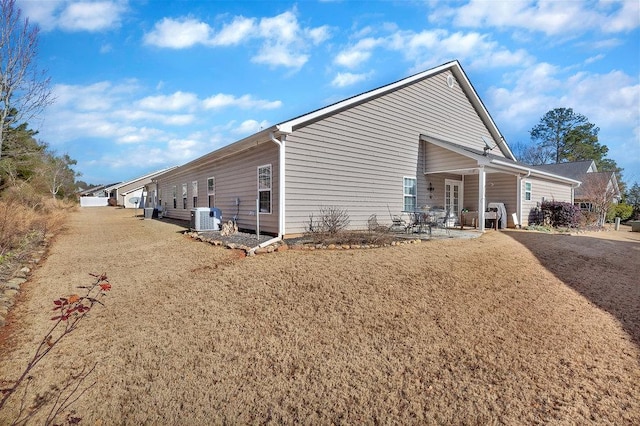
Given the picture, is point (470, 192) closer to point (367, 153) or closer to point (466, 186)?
point (466, 186)

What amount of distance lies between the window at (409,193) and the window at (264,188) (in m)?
5.19

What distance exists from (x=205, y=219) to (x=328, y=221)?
17.4 ft

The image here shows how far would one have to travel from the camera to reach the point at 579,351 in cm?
344

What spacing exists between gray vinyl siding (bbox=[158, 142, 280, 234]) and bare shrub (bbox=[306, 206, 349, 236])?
1.09 metres

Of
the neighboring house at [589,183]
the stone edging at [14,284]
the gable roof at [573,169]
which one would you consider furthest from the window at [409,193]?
the gable roof at [573,169]

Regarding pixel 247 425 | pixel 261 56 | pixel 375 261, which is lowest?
pixel 247 425

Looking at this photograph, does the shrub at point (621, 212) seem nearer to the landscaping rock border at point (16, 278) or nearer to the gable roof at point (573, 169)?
the gable roof at point (573, 169)

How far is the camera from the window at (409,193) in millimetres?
12375

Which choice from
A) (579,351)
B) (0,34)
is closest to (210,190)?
(0,34)

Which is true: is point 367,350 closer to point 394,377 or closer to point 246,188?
point 394,377

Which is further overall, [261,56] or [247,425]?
[261,56]

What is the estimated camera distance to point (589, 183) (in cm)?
2325

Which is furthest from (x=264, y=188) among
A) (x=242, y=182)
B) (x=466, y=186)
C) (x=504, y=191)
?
(x=504, y=191)

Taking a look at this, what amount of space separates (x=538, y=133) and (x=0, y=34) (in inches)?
1971
